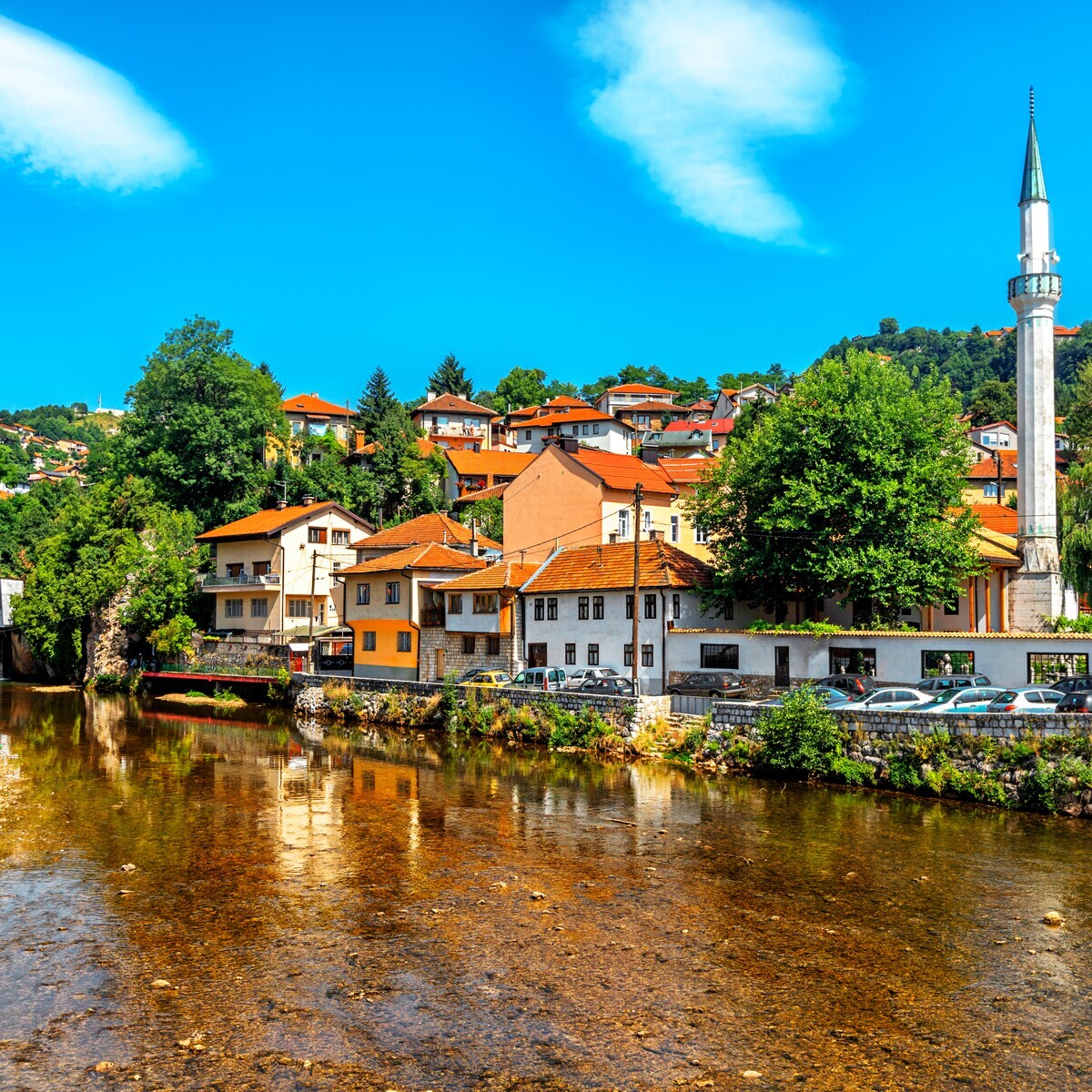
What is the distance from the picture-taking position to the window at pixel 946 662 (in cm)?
3356

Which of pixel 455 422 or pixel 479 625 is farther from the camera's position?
pixel 455 422

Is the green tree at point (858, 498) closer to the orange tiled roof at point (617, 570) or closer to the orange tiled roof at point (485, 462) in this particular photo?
the orange tiled roof at point (617, 570)

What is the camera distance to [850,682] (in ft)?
113

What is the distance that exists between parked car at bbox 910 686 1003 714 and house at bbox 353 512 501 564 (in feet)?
105

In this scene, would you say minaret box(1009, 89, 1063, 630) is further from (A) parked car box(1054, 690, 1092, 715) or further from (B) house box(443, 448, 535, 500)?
(B) house box(443, 448, 535, 500)

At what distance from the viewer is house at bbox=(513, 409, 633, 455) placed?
113m

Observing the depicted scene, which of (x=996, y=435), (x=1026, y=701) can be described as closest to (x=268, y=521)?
(x=1026, y=701)

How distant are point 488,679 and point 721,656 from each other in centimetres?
1031

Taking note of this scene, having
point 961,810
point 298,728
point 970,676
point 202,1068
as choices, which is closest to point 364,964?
point 202,1068

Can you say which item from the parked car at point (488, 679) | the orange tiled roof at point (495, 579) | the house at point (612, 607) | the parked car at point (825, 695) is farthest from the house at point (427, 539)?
the parked car at point (825, 695)

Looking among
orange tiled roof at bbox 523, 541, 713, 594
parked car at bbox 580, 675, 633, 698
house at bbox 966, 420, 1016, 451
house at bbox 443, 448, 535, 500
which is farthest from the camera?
house at bbox 966, 420, 1016, 451

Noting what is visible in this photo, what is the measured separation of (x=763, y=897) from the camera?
19016mm

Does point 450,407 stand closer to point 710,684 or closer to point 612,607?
point 612,607

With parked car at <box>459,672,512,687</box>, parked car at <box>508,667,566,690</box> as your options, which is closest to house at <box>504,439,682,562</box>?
parked car at <box>459,672,512,687</box>
